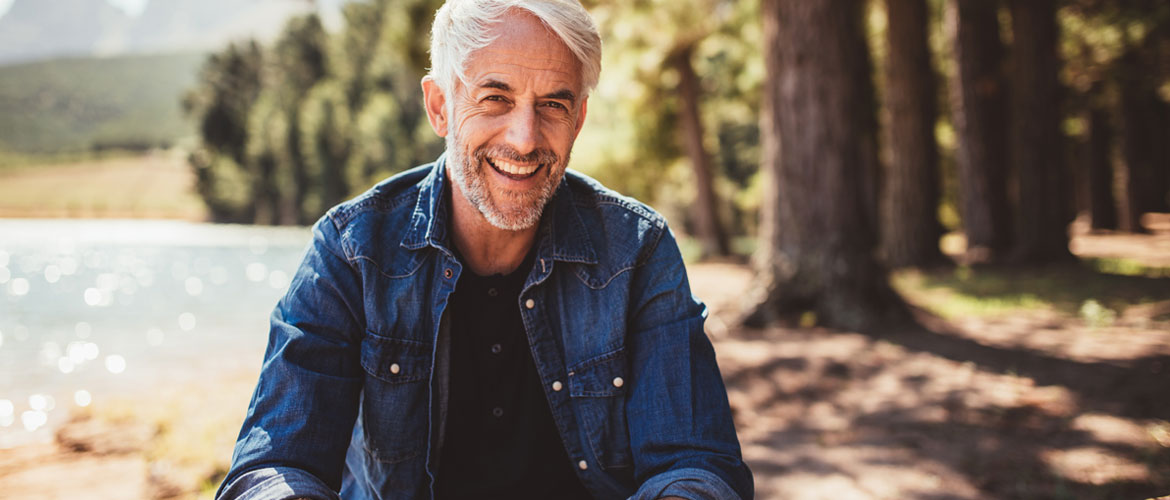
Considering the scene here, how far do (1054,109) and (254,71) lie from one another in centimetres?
6789

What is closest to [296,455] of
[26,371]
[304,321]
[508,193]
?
[304,321]

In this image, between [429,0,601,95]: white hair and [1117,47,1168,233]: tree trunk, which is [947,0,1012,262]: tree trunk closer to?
[1117,47,1168,233]: tree trunk

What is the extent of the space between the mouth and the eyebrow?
18 cm

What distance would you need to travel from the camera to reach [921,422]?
447 centimetres

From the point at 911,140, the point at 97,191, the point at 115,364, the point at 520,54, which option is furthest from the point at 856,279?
the point at 97,191

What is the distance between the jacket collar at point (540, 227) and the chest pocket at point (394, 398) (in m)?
0.28

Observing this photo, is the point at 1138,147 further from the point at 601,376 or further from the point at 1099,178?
the point at 601,376

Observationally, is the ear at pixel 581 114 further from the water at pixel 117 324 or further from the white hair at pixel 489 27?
the water at pixel 117 324

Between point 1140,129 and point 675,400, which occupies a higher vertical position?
point 1140,129

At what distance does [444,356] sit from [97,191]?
68766 mm

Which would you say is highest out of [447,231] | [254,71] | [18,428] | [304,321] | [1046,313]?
[254,71]

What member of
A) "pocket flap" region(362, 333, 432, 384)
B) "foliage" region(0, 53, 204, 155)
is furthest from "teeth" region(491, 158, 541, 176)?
"foliage" region(0, 53, 204, 155)

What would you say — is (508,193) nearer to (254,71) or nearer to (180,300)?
(180,300)

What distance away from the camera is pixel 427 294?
187cm
